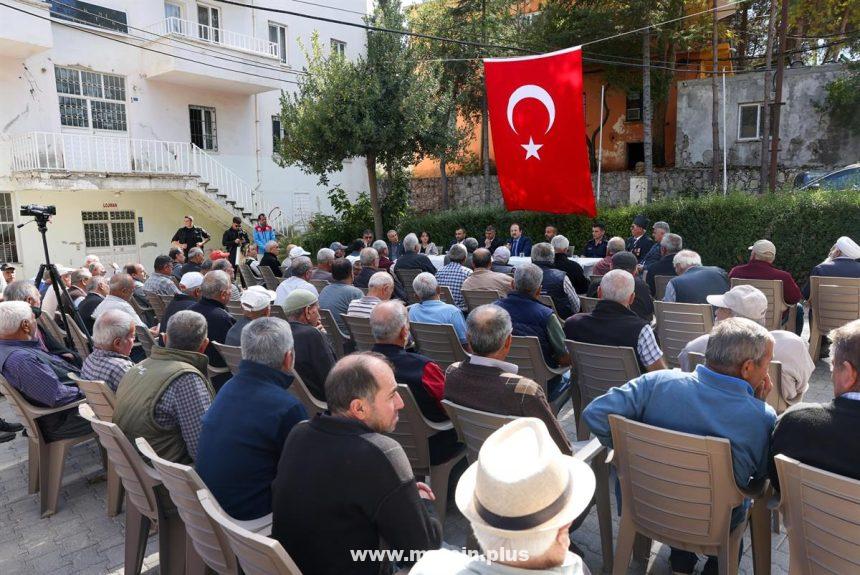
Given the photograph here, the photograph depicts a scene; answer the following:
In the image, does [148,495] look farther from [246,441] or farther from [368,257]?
[368,257]

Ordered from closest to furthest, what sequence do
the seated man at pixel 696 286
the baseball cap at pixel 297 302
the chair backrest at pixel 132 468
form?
the chair backrest at pixel 132 468
the baseball cap at pixel 297 302
the seated man at pixel 696 286

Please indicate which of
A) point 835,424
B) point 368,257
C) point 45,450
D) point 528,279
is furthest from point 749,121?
point 45,450

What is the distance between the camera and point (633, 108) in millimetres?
21891

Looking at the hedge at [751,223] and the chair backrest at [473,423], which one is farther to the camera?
the hedge at [751,223]

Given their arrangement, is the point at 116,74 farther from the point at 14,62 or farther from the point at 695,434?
the point at 695,434

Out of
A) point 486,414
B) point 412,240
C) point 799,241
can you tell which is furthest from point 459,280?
point 799,241

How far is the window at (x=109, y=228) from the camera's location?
1527 centimetres

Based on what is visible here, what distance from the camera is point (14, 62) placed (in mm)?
13570

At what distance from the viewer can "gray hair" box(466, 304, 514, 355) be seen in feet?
10.3

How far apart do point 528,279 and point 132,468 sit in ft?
9.61

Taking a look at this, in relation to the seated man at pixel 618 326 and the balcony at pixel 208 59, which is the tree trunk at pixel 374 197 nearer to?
the balcony at pixel 208 59

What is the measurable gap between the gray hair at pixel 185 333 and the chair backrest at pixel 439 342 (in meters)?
1.85

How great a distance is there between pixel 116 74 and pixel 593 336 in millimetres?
15735

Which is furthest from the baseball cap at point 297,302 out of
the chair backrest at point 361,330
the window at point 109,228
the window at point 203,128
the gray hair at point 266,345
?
the window at point 203,128
